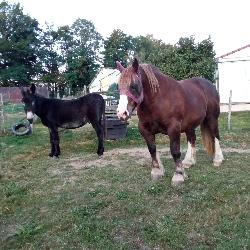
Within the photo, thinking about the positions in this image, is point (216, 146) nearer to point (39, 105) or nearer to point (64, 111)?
point (64, 111)

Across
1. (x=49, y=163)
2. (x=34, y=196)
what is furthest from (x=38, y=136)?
(x=34, y=196)

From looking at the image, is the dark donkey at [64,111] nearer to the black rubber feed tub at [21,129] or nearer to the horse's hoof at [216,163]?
the horse's hoof at [216,163]

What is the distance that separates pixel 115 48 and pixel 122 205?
4995 cm

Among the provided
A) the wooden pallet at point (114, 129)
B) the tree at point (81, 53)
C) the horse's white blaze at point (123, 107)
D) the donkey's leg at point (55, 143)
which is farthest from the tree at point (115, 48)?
the horse's white blaze at point (123, 107)

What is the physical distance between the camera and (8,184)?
22.3ft

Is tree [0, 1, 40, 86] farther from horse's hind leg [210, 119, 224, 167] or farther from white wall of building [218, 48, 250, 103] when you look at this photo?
horse's hind leg [210, 119, 224, 167]

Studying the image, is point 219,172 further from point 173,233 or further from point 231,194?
point 173,233

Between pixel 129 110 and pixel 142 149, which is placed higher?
pixel 129 110

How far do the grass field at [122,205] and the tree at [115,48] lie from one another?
149 ft

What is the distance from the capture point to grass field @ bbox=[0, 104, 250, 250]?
419 centimetres

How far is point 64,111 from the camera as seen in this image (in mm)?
9250

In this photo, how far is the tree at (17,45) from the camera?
5366 centimetres

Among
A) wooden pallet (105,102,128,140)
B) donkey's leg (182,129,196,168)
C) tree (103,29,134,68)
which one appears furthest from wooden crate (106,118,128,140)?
tree (103,29,134,68)

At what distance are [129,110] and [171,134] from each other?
891mm
